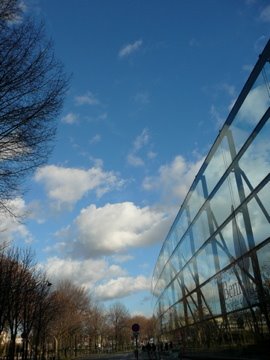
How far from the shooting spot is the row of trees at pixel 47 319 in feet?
116

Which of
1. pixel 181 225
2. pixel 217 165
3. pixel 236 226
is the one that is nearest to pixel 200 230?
pixel 217 165

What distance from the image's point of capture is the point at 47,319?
50250 mm

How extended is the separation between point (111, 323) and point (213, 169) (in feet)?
355

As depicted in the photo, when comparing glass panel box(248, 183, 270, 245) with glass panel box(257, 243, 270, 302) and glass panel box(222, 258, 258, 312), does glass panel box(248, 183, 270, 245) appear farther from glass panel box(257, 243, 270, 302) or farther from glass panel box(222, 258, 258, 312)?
glass panel box(222, 258, 258, 312)

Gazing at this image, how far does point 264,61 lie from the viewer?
1554 centimetres

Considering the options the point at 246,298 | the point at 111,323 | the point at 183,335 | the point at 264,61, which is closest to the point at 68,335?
the point at 183,335

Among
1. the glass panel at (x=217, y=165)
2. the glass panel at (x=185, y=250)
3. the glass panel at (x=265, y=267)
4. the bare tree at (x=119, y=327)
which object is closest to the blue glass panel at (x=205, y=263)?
the glass panel at (x=185, y=250)

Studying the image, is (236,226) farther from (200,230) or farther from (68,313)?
(68,313)

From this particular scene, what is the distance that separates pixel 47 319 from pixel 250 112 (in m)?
40.3

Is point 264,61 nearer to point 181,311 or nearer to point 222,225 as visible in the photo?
point 222,225

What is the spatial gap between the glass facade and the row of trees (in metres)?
13.8

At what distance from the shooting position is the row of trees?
35.3 metres

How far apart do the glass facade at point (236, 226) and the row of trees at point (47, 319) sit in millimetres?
13848

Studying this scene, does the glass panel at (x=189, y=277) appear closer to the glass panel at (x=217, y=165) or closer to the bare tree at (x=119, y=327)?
the glass panel at (x=217, y=165)
